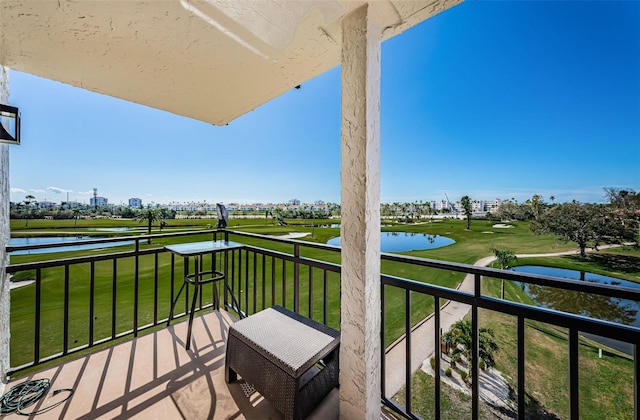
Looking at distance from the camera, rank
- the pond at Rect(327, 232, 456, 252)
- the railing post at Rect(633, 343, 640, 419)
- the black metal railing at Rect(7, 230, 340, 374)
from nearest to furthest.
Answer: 1. the railing post at Rect(633, 343, 640, 419)
2. the black metal railing at Rect(7, 230, 340, 374)
3. the pond at Rect(327, 232, 456, 252)

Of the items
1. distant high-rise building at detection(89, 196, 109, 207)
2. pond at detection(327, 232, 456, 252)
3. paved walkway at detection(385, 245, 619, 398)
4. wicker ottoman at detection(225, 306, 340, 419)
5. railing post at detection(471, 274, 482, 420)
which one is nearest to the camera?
railing post at detection(471, 274, 482, 420)

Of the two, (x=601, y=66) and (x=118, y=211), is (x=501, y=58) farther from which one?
(x=118, y=211)

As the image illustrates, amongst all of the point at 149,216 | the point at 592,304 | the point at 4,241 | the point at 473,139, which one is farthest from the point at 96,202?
the point at 592,304

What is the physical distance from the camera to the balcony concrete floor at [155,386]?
1438mm

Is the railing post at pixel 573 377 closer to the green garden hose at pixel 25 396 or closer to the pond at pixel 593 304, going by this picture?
the green garden hose at pixel 25 396

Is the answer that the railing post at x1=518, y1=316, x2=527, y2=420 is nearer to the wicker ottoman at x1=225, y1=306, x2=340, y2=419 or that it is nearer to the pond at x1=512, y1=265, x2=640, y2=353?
the wicker ottoman at x1=225, y1=306, x2=340, y2=419

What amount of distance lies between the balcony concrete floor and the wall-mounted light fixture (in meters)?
1.66

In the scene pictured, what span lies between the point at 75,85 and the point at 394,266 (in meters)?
28.9

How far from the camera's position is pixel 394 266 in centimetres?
2762

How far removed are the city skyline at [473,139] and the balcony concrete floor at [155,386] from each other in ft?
36.2

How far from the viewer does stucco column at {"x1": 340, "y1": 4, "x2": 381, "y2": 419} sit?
1.17 metres

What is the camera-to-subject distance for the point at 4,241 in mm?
1680

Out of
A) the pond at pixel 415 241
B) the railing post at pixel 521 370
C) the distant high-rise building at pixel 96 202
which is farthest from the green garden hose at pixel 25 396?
the pond at pixel 415 241

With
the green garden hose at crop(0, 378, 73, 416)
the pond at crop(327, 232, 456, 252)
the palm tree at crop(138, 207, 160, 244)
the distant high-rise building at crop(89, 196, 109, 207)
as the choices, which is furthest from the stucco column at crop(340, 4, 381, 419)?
the pond at crop(327, 232, 456, 252)
